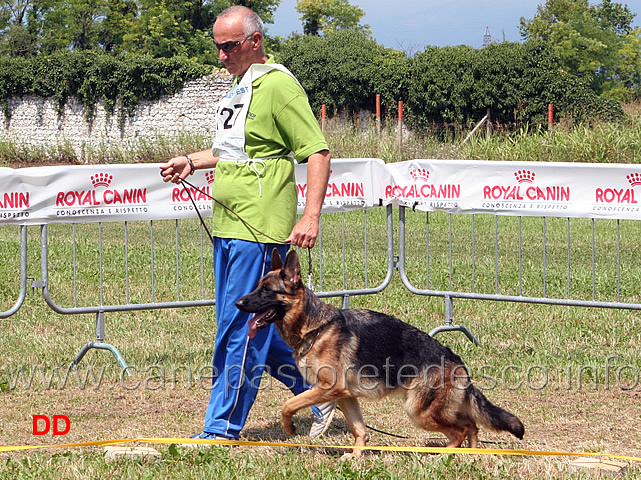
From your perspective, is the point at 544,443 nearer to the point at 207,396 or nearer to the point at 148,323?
the point at 207,396

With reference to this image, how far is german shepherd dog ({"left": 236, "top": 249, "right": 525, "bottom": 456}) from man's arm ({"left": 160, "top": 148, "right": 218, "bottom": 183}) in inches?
31.8

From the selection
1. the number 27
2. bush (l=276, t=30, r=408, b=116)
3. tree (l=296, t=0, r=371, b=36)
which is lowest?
the number 27

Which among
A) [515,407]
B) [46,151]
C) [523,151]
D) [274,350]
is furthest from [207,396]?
[46,151]

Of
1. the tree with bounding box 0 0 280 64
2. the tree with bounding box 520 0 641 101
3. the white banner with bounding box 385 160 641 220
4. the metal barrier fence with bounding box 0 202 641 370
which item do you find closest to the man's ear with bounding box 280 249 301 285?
the metal barrier fence with bounding box 0 202 641 370

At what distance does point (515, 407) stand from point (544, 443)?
76 centimetres

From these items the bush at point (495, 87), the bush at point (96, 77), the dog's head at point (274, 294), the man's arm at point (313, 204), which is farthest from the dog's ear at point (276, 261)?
the bush at point (96, 77)

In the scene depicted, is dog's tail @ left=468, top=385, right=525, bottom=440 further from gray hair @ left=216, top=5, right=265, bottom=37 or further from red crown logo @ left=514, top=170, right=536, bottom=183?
red crown logo @ left=514, top=170, right=536, bottom=183

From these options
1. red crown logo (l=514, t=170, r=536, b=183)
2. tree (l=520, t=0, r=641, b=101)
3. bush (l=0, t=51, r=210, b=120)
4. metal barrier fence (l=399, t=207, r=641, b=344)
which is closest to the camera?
red crown logo (l=514, t=170, r=536, b=183)

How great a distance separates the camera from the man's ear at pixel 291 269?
14.6 ft

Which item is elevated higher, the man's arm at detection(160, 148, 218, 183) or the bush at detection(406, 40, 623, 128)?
the bush at detection(406, 40, 623, 128)

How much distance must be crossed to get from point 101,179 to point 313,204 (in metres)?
2.63

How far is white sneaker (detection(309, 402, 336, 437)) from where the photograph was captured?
5.18 meters

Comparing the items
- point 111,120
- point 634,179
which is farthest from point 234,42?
point 111,120

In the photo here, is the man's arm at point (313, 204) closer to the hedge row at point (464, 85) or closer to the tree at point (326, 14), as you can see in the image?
the hedge row at point (464, 85)
